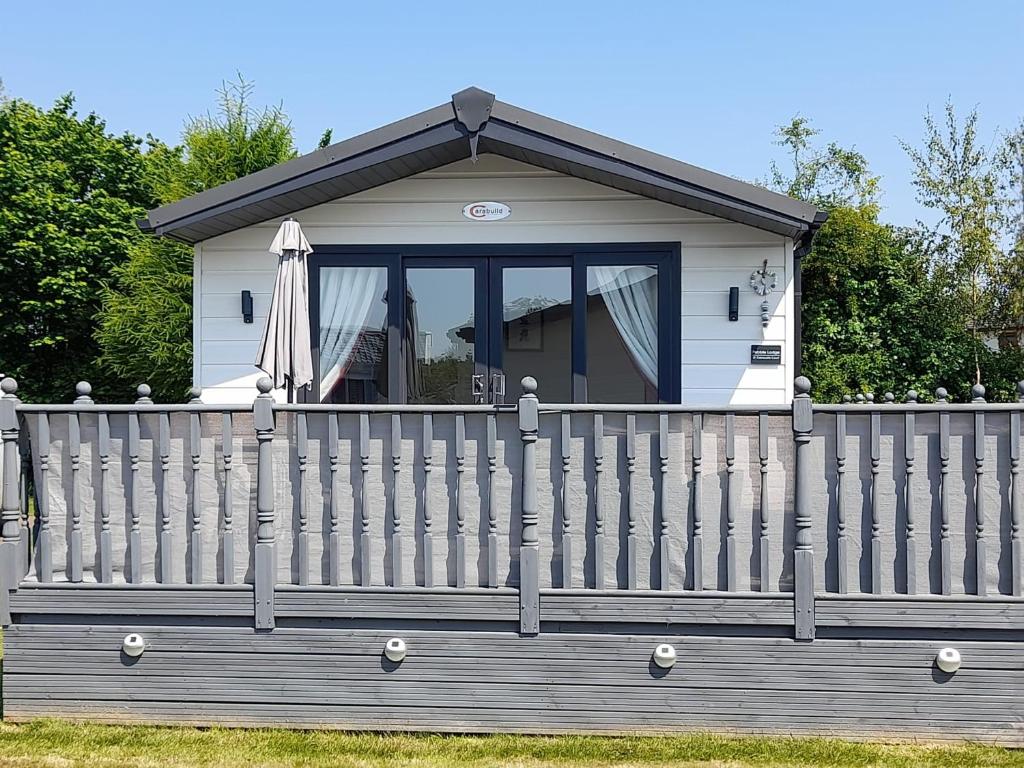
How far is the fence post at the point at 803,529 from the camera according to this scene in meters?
4.02

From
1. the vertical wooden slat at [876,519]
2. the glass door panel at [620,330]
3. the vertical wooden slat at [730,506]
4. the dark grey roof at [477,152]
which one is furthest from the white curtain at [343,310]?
the vertical wooden slat at [876,519]

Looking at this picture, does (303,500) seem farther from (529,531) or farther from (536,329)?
(536,329)

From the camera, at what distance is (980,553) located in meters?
3.97

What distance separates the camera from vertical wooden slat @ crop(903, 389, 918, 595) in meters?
3.99

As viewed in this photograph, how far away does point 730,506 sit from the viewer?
4066 millimetres

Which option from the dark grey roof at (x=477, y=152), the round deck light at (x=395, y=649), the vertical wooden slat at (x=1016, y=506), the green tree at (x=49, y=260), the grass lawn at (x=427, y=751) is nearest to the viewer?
the grass lawn at (x=427, y=751)

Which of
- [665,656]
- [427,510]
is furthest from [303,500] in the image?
[665,656]

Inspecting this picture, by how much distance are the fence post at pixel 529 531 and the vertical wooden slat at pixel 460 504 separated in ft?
0.93

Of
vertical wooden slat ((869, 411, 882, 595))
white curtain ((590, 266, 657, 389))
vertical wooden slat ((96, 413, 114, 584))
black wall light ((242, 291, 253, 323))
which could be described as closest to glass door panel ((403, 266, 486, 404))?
white curtain ((590, 266, 657, 389))

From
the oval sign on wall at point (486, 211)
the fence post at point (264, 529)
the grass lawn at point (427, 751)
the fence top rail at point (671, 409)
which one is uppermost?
the oval sign on wall at point (486, 211)

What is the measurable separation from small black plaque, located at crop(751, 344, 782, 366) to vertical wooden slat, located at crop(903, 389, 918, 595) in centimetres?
215

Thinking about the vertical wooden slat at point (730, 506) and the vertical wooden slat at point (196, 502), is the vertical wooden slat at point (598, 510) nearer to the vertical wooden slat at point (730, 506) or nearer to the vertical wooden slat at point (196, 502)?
the vertical wooden slat at point (730, 506)

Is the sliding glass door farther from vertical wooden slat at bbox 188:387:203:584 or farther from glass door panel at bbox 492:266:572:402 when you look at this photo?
vertical wooden slat at bbox 188:387:203:584

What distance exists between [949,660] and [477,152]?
166 inches
